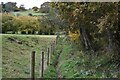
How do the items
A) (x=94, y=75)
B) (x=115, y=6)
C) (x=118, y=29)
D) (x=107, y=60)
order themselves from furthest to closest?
1. (x=107, y=60)
2. (x=118, y=29)
3. (x=94, y=75)
4. (x=115, y=6)

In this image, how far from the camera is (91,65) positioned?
1392 cm

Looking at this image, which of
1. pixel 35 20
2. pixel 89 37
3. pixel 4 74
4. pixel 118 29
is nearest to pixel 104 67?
pixel 118 29

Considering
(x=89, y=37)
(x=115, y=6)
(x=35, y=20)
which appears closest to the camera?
(x=115, y=6)

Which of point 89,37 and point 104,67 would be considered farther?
point 89,37

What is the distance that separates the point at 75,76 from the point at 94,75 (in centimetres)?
83

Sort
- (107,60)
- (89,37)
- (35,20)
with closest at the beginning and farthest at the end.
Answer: (107,60) < (89,37) < (35,20)

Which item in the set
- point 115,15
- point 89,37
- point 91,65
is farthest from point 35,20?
point 115,15

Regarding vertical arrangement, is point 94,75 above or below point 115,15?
below

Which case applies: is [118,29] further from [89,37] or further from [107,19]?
[89,37]

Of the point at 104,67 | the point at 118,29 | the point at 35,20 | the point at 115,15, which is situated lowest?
the point at 35,20

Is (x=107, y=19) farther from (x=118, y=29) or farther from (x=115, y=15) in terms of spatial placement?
(x=118, y=29)

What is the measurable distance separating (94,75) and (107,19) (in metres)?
2.44

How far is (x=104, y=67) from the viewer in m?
12.9

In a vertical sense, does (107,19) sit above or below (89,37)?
above
